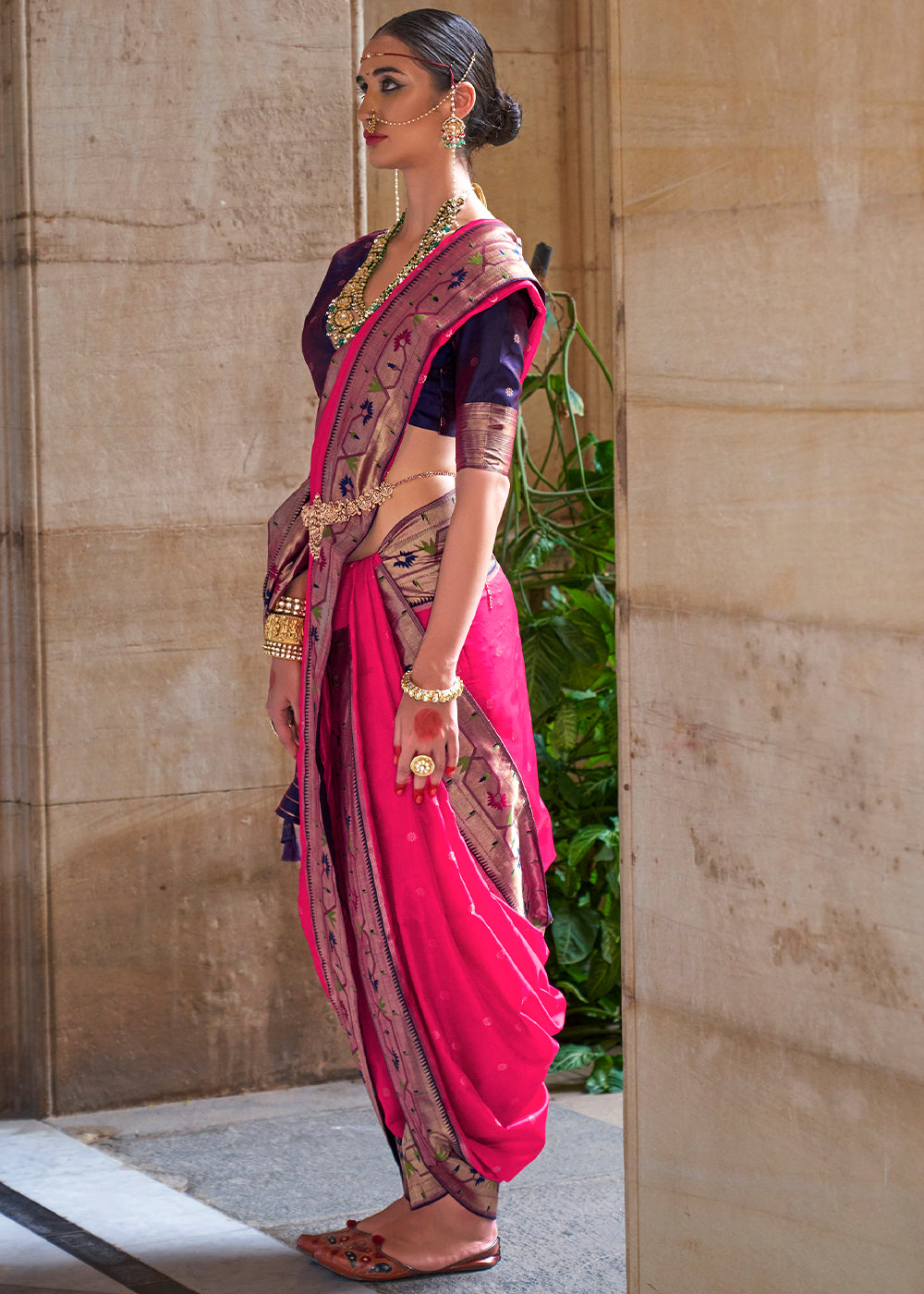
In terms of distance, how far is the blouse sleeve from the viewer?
8.61ft

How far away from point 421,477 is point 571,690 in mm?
1624

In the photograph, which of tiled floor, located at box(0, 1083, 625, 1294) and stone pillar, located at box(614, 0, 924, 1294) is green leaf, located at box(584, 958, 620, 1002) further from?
stone pillar, located at box(614, 0, 924, 1294)

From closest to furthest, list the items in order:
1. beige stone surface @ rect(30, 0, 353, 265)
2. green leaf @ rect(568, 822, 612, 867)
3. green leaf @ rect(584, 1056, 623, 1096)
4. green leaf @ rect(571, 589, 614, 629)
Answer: beige stone surface @ rect(30, 0, 353, 265)
green leaf @ rect(584, 1056, 623, 1096)
green leaf @ rect(568, 822, 612, 867)
green leaf @ rect(571, 589, 614, 629)

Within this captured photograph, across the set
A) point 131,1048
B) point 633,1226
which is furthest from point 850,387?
point 131,1048

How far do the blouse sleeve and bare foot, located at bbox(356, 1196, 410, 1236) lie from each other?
119cm

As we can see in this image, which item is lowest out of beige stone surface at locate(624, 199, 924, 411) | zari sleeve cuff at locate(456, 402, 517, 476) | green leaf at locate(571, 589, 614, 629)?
green leaf at locate(571, 589, 614, 629)

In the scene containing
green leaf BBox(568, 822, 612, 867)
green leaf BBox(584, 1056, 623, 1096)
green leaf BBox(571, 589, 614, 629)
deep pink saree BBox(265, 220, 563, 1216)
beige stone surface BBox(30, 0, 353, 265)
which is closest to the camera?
deep pink saree BBox(265, 220, 563, 1216)


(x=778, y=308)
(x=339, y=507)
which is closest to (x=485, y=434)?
(x=339, y=507)

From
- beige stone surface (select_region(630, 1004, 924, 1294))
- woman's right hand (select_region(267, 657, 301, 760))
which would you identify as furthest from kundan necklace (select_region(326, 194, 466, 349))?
beige stone surface (select_region(630, 1004, 924, 1294))

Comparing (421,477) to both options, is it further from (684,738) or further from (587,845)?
(587,845)

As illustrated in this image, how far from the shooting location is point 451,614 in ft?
8.68

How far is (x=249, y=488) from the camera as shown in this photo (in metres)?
3.69

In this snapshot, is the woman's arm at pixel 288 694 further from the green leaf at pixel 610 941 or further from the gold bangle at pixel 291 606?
the green leaf at pixel 610 941

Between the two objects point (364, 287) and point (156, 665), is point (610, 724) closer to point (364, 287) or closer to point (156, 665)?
point (156, 665)
